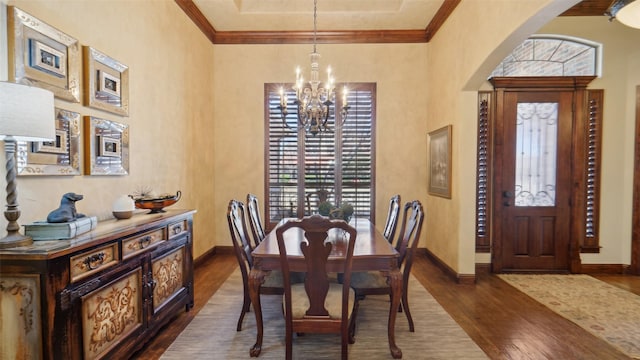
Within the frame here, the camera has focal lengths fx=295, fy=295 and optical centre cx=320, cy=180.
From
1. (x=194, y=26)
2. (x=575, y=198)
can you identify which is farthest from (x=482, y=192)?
(x=194, y=26)

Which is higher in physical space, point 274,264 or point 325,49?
point 325,49

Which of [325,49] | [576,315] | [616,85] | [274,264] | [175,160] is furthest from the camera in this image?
[325,49]

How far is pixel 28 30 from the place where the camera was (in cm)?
181

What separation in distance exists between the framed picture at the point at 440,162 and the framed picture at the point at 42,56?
388cm

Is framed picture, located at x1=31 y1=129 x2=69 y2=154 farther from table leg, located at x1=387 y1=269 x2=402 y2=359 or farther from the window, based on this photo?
the window

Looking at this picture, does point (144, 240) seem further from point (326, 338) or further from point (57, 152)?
point (326, 338)

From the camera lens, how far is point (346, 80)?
4836mm

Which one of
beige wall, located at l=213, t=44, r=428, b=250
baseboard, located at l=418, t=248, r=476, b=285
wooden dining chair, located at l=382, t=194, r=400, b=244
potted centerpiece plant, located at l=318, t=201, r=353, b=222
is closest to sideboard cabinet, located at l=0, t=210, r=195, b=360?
potted centerpiece plant, located at l=318, t=201, r=353, b=222

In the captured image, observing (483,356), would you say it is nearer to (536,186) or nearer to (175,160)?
(536,186)

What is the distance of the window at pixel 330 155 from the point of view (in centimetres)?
483

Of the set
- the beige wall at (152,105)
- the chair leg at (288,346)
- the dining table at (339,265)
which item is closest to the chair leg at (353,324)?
the dining table at (339,265)

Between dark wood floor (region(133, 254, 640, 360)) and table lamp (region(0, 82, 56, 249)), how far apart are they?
1.31m

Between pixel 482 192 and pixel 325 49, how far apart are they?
3224mm

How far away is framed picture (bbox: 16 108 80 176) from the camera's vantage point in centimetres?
179
